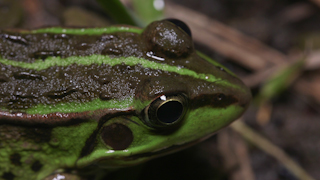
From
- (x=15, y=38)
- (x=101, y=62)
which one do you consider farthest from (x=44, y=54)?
(x=101, y=62)

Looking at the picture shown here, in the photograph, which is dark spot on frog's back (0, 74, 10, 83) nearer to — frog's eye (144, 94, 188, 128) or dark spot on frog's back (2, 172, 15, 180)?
dark spot on frog's back (2, 172, 15, 180)

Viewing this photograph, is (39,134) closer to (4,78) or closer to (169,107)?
(4,78)

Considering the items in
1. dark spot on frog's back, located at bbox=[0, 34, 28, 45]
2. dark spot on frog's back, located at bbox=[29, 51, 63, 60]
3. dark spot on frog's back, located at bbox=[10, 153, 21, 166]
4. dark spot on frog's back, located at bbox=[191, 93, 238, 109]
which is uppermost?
dark spot on frog's back, located at bbox=[0, 34, 28, 45]

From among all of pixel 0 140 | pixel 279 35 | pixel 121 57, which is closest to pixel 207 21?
pixel 279 35

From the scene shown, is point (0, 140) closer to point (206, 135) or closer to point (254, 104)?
point (206, 135)

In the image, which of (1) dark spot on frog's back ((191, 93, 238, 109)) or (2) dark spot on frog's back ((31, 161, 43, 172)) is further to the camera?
(2) dark spot on frog's back ((31, 161, 43, 172))

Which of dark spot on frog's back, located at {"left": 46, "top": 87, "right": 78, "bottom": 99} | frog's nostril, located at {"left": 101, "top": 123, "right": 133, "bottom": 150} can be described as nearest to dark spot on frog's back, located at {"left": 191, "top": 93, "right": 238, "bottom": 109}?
frog's nostril, located at {"left": 101, "top": 123, "right": 133, "bottom": 150}
